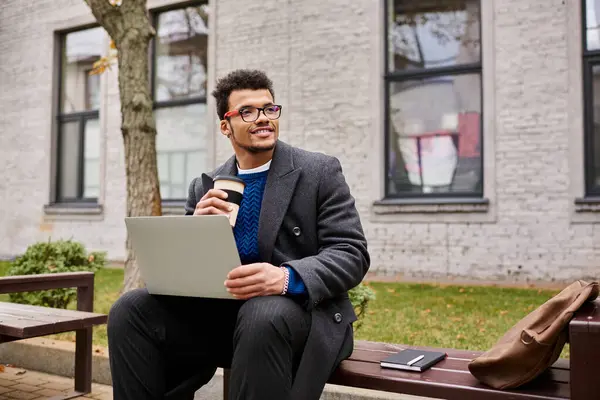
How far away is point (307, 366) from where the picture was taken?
2.34 m

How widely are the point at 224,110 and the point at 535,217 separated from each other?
678 cm

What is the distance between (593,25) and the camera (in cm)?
851

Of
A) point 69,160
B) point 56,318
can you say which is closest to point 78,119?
point 69,160

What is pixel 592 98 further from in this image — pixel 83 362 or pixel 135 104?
pixel 83 362

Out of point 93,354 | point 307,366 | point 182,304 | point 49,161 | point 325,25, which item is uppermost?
point 325,25

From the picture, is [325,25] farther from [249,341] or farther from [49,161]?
[249,341]

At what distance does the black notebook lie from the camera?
2467 millimetres

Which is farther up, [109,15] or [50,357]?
[109,15]

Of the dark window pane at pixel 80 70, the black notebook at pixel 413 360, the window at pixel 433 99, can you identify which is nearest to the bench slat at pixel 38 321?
the black notebook at pixel 413 360

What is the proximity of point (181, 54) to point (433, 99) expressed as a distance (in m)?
5.13

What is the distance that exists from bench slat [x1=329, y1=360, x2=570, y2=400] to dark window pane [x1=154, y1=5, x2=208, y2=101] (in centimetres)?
979

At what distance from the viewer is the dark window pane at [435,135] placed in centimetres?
924

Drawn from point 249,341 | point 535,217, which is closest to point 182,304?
point 249,341

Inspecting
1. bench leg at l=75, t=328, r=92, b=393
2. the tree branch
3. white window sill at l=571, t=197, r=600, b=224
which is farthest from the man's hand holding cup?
white window sill at l=571, t=197, r=600, b=224
